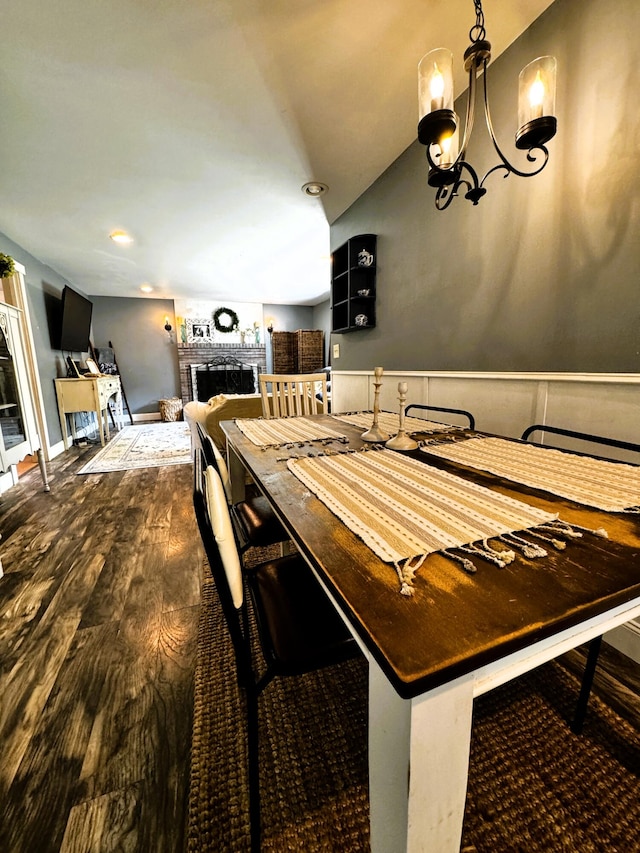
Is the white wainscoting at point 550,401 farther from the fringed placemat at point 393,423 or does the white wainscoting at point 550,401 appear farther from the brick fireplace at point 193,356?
the brick fireplace at point 193,356

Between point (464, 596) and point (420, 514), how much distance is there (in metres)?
0.22

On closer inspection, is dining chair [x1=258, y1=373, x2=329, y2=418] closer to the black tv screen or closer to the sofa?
the sofa

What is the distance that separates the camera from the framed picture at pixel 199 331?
21.6 ft

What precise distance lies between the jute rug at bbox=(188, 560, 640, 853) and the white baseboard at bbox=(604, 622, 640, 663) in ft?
0.78

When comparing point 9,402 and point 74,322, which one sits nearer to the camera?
point 9,402

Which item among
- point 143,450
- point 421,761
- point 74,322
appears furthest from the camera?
point 74,322

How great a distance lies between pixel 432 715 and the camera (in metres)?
0.35

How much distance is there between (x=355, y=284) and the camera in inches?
110

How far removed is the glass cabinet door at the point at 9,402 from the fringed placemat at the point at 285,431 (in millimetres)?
2081

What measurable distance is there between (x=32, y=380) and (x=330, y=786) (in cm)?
446

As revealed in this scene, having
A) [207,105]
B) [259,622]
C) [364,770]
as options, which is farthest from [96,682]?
[207,105]

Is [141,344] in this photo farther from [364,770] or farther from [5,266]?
[364,770]

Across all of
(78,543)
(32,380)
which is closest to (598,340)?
(78,543)

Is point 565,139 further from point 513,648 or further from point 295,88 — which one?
point 513,648
